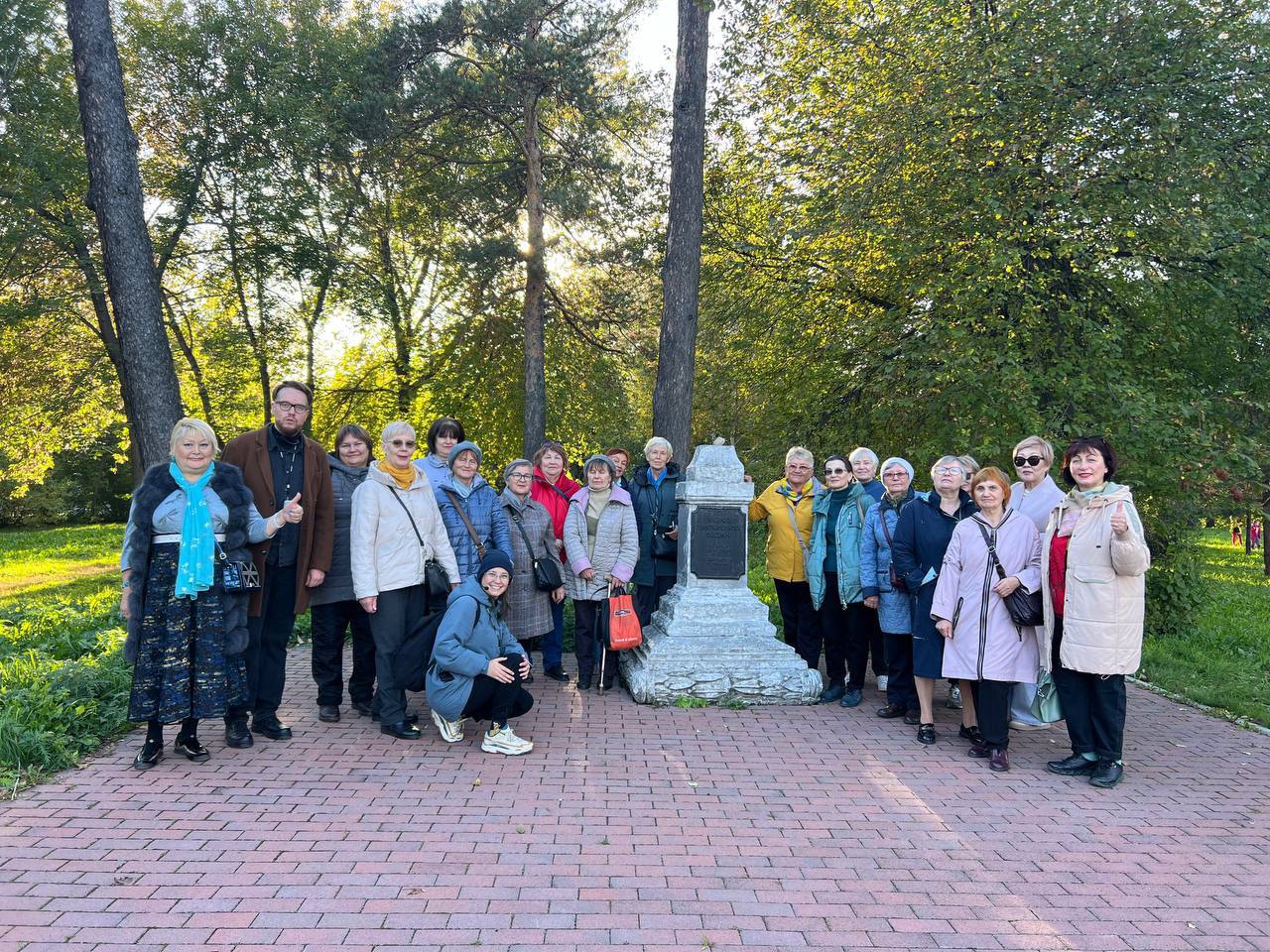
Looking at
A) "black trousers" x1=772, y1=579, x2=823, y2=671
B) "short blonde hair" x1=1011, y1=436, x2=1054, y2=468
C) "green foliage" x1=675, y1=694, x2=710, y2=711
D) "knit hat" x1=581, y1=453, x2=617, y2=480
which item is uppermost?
"short blonde hair" x1=1011, y1=436, x2=1054, y2=468

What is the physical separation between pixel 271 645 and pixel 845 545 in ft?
13.4

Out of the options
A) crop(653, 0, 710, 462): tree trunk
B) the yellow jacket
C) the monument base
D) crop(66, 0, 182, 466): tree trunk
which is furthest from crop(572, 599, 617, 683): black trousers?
Result: crop(66, 0, 182, 466): tree trunk

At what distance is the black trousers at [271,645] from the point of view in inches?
201

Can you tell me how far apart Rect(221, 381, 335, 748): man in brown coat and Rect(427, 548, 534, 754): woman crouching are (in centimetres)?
99

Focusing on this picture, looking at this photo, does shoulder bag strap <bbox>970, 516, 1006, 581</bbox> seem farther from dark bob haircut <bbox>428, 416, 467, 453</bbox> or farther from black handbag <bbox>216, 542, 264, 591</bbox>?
black handbag <bbox>216, 542, 264, 591</bbox>

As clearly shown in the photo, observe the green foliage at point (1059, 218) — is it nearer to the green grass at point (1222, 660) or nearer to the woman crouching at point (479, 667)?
the green grass at point (1222, 660)

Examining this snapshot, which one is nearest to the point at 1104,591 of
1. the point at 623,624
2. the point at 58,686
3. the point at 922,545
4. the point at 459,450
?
the point at 922,545

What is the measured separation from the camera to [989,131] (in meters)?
8.34

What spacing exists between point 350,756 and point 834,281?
28.8 feet

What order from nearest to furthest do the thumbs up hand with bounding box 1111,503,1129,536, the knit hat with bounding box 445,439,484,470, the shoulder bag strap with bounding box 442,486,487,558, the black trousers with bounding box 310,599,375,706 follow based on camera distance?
1. the thumbs up hand with bounding box 1111,503,1129,536
2. the black trousers with bounding box 310,599,375,706
3. the shoulder bag strap with bounding box 442,486,487,558
4. the knit hat with bounding box 445,439,484,470

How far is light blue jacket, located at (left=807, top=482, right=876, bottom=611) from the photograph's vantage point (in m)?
6.07

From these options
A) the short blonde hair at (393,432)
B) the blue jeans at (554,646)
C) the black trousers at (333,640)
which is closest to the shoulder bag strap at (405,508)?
the short blonde hair at (393,432)

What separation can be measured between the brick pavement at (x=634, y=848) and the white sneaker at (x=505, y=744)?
0.34ft

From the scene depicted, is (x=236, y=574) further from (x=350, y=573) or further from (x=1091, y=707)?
(x=1091, y=707)
